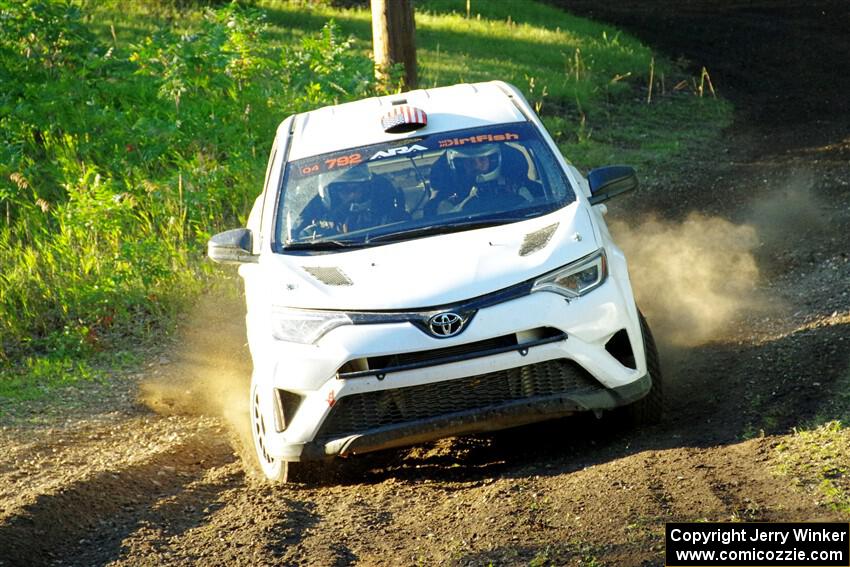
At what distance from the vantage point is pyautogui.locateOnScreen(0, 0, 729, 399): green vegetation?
404 inches

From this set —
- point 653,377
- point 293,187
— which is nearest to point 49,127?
point 293,187

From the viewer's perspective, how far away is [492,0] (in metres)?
23.0

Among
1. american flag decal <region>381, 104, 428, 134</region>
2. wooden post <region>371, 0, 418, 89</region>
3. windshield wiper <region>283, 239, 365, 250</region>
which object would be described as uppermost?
american flag decal <region>381, 104, 428, 134</region>

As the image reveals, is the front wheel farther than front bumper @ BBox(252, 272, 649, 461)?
Yes

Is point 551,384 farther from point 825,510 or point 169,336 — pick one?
point 169,336

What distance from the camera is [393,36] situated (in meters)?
13.1

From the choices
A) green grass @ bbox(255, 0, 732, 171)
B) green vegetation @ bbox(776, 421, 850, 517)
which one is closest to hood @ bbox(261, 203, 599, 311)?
green vegetation @ bbox(776, 421, 850, 517)

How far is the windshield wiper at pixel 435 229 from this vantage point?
21.9 feet

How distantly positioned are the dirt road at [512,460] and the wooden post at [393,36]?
3.12 m

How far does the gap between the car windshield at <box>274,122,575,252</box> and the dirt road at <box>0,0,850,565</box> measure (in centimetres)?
121

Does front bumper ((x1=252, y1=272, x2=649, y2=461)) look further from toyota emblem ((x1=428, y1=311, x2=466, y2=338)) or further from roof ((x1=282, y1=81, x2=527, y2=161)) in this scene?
roof ((x1=282, y1=81, x2=527, y2=161))

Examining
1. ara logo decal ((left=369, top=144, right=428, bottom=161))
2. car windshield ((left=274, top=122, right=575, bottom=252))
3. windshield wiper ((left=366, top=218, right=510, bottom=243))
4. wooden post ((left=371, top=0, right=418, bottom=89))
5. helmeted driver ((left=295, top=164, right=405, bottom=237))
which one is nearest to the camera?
windshield wiper ((left=366, top=218, right=510, bottom=243))

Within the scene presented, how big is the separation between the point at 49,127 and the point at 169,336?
4.74 m

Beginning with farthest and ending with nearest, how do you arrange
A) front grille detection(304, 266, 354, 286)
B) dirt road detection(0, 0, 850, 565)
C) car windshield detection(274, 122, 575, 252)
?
car windshield detection(274, 122, 575, 252) → front grille detection(304, 266, 354, 286) → dirt road detection(0, 0, 850, 565)
